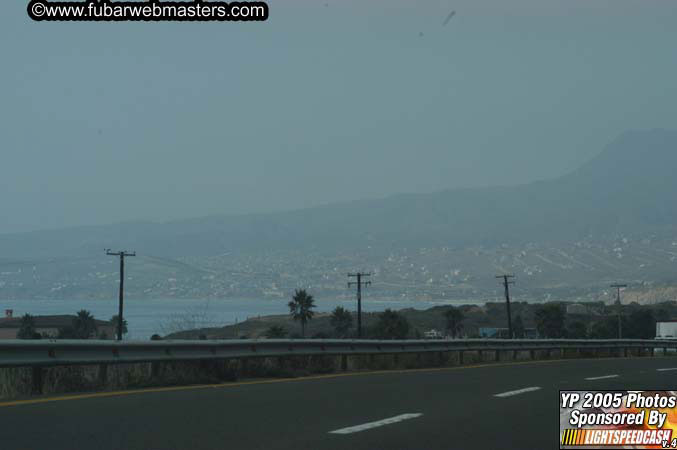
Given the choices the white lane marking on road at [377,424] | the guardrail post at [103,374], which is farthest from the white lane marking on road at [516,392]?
the guardrail post at [103,374]

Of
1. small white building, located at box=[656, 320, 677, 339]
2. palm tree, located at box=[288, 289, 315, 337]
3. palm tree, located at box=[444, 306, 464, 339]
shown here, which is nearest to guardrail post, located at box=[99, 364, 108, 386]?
small white building, located at box=[656, 320, 677, 339]

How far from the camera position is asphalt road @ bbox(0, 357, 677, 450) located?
9.45 metres

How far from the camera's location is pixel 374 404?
12977mm

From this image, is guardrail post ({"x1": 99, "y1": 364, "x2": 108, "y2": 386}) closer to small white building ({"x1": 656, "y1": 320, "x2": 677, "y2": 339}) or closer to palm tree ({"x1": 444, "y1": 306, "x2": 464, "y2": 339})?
small white building ({"x1": 656, "y1": 320, "x2": 677, "y2": 339})

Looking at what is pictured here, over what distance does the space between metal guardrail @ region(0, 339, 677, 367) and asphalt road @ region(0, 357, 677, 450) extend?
954 mm

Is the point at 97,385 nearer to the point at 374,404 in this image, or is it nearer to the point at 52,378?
the point at 52,378

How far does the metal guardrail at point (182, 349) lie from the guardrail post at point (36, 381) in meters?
0.37

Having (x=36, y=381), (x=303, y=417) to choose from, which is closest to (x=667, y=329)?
(x=36, y=381)

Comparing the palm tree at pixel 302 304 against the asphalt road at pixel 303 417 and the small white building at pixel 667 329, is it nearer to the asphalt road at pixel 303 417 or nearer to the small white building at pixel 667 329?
the small white building at pixel 667 329

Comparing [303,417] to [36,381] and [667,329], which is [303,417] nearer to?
[36,381]

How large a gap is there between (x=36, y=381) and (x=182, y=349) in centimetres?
303

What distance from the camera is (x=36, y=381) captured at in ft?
47.0

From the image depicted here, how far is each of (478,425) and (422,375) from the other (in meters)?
8.04

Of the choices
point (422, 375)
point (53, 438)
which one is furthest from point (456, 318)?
point (53, 438)
